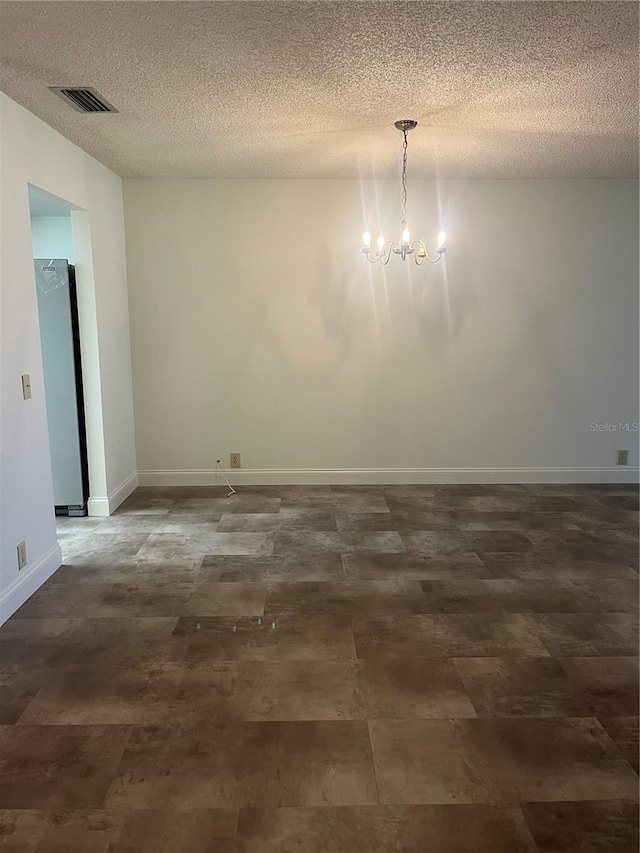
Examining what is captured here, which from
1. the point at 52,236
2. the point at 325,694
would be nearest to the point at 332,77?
the point at 325,694

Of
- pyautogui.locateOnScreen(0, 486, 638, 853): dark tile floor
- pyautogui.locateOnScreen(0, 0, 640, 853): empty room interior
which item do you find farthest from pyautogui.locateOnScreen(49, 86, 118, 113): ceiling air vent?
pyautogui.locateOnScreen(0, 486, 638, 853): dark tile floor

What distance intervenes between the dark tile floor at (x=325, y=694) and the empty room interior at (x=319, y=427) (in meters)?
→ 0.01

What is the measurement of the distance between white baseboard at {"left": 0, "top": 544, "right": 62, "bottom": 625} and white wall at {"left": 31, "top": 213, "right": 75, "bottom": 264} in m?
2.44

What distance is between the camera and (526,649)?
2602 mm

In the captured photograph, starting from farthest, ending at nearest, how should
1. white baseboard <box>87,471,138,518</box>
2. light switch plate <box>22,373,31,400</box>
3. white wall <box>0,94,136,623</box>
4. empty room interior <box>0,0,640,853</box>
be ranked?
→ 1. white baseboard <box>87,471,138,518</box>
2. light switch plate <box>22,373,31,400</box>
3. white wall <box>0,94,136,623</box>
4. empty room interior <box>0,0,640,853</box>

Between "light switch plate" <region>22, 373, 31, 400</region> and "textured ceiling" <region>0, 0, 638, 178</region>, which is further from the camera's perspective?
"light switch plate" <region>22, 373, 31, 400</region>

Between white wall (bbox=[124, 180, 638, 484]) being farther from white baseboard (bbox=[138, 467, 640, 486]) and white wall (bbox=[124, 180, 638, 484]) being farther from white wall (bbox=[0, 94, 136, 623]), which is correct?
white wall (bbox=[0, 94, 136, 623])

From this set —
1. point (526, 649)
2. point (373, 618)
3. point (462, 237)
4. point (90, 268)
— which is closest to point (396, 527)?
point (373, 618)

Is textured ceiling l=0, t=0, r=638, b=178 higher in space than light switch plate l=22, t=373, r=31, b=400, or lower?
higher

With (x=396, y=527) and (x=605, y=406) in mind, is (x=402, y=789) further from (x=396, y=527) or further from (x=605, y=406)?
(x=605, y=406)

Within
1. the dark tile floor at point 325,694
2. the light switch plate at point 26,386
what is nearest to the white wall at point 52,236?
the light switch plate at point 26,386

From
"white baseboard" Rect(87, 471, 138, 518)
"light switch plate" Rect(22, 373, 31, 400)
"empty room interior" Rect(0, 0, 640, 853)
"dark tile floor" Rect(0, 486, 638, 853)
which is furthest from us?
"white baseboard" Rect(87, 471, 138, 518)

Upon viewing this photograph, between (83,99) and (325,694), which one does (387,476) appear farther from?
(83,99)

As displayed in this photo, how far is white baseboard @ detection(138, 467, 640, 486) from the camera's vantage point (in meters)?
5.12
